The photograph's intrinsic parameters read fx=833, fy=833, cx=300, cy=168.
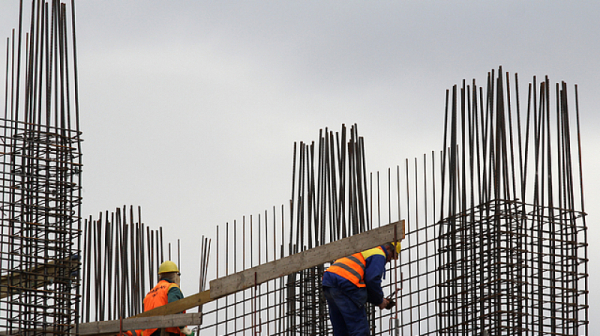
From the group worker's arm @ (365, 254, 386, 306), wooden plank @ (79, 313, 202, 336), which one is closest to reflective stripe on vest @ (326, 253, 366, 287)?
worker's arm @ (365, 254, 386, 306)

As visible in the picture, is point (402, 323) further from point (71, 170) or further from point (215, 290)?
point (71, 170)

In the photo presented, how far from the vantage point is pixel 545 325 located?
10.8 metres

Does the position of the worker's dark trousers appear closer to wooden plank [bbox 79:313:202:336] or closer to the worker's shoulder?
the worker's shoulder

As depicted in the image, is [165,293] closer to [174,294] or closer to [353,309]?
[174,294]

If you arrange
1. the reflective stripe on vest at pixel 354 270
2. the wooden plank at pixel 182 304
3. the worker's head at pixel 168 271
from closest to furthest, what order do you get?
1. the reflective stripe on vest at pixel 354 270
2. the wooden plank at pixel 182 304
3. the worker's head at pixel 168 271

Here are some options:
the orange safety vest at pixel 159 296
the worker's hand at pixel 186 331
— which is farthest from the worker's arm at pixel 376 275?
the orange safety vest at pixel 159 296

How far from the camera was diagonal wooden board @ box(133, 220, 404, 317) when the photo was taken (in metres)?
9.36

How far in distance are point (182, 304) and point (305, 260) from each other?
5.92 feet

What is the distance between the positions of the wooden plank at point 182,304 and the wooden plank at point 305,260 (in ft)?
0.39

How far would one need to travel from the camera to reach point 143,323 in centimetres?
1041

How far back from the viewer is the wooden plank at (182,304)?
1077 centimetres

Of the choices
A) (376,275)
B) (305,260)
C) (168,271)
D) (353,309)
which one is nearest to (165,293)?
(168,271)

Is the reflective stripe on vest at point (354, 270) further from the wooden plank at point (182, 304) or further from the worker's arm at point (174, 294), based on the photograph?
the worker's arm at point (174, 294)

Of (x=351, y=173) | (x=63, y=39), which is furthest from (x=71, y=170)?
(x=351, y=173)
